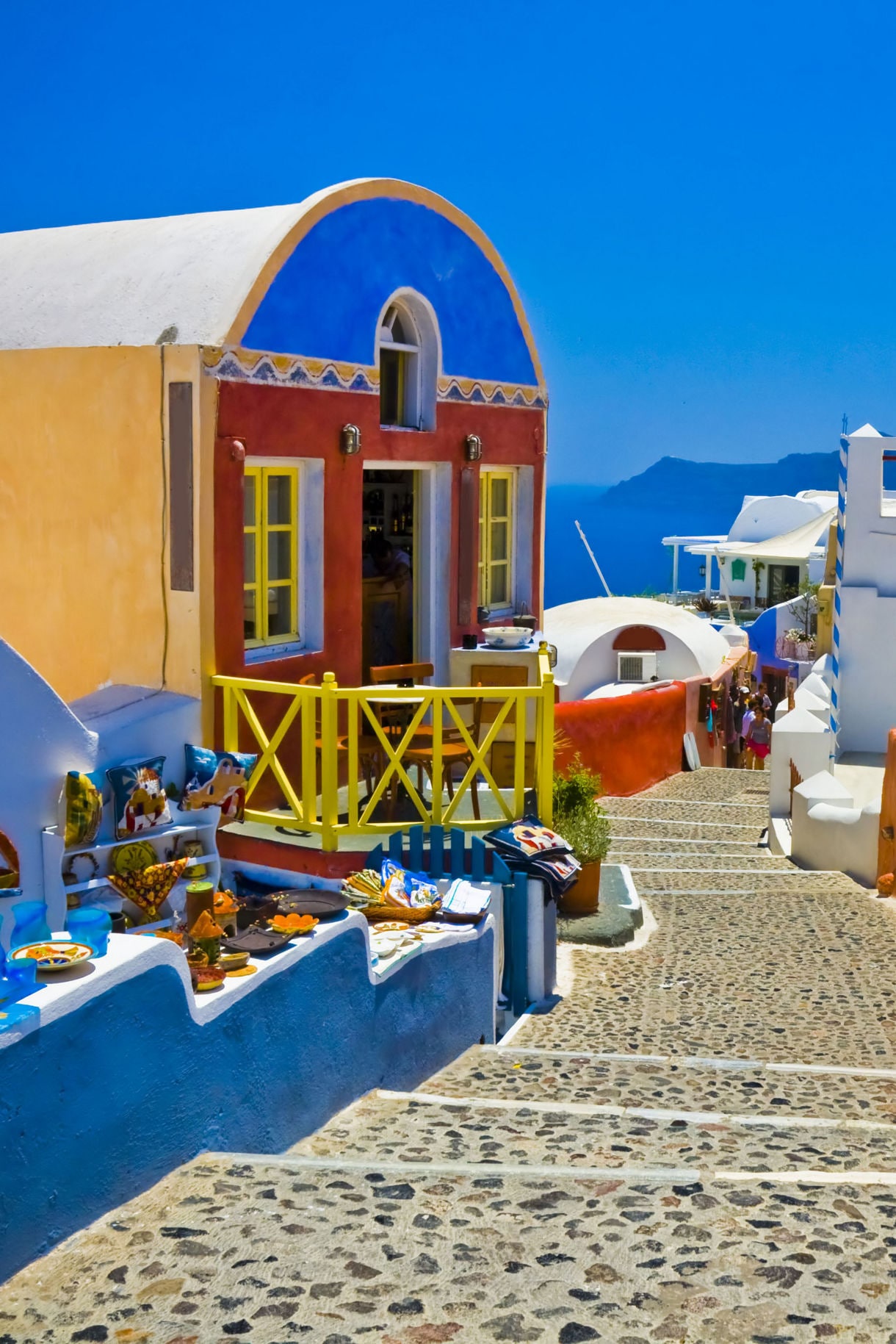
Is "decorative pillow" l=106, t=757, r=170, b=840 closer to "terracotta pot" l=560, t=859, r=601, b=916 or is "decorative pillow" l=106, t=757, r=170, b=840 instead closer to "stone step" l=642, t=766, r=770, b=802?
"terracotta pot" l=560, t=859, r=601, b=916

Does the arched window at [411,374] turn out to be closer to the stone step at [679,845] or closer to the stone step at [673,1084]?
the stone step at [673,1084]

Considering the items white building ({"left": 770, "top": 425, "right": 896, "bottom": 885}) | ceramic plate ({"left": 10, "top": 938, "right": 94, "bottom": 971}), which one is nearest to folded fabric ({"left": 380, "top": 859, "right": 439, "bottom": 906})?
ceramic plate ({"left": 10, "top": 938, "right": 94, "bottom": 971})

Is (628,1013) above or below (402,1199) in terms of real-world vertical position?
below

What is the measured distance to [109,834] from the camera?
26.4 feet

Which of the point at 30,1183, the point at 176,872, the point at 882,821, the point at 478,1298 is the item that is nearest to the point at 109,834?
the point at 176,872

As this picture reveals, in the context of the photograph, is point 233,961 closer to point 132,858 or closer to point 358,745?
point 132,858

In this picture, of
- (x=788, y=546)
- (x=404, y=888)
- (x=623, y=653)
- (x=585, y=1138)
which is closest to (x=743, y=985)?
(x=404, y=888)

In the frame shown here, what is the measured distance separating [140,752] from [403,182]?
4.90m

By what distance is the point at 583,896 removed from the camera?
12078mm

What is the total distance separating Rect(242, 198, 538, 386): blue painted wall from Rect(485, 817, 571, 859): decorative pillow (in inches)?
139

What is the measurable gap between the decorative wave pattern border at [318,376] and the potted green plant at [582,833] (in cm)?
348

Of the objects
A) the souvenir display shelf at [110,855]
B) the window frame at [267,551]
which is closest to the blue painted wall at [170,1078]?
the souvenir display shelf at [110,855]

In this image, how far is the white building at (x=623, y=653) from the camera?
26984 mm

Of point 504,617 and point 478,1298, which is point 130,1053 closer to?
point 478,1298
